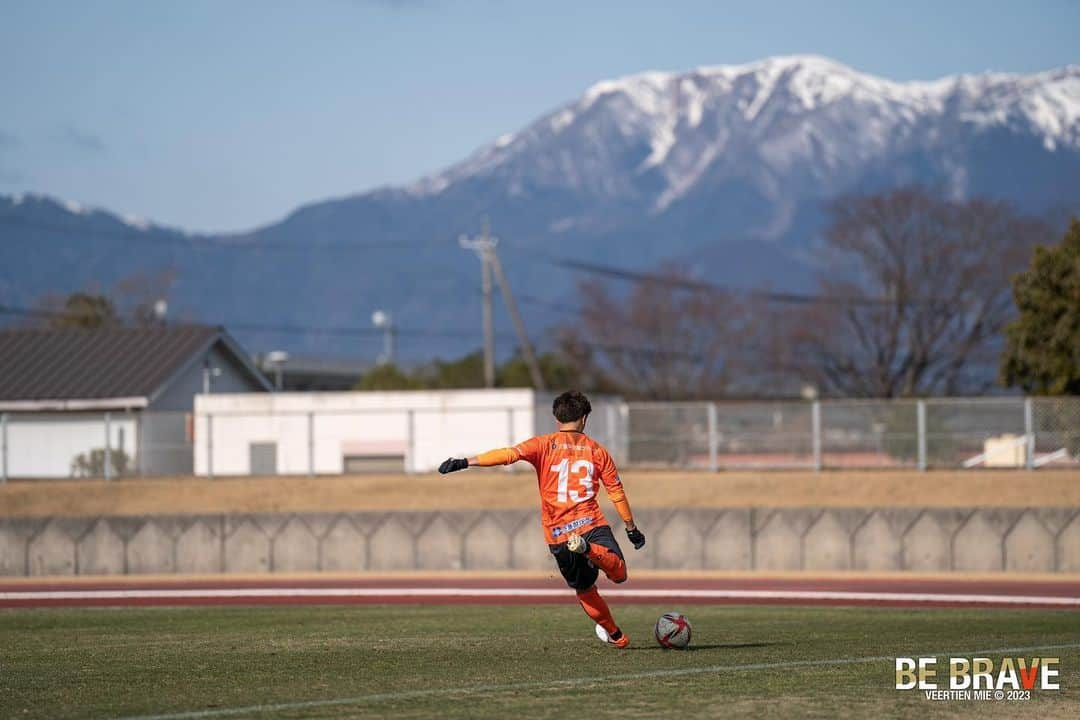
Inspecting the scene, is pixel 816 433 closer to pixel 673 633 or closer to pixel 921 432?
pixel 921 432

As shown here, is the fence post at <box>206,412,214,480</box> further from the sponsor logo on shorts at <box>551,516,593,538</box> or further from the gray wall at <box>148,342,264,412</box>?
the sponsor logo on shorts at <box>551,516,593,538</box>

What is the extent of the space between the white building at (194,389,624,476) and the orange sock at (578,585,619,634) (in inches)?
973

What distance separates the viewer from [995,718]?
898 centimetres

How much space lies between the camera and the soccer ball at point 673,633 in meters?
12.2

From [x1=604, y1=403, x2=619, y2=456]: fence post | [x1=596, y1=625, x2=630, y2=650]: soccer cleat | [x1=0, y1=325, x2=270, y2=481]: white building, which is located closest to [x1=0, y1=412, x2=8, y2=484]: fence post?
[x1=0, y1=325, x2=270, y2=481]: white building

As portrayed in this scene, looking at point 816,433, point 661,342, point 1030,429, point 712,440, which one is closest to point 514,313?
point 661,342

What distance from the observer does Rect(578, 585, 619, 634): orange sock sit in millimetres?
11836

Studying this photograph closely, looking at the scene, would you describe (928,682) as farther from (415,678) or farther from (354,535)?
(354,535)

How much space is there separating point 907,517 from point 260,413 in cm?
2135

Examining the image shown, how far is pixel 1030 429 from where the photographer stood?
3253 cm

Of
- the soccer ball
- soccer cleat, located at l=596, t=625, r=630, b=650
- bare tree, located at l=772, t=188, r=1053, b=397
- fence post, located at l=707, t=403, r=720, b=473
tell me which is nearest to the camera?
the soccer ball

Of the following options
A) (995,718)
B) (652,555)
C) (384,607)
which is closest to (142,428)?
(652,555)

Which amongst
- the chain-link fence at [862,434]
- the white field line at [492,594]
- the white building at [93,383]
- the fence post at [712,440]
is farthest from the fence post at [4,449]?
the fence post at [712,440]

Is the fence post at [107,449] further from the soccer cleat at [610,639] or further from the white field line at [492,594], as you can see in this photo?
the soccer cleat at [610,639]
